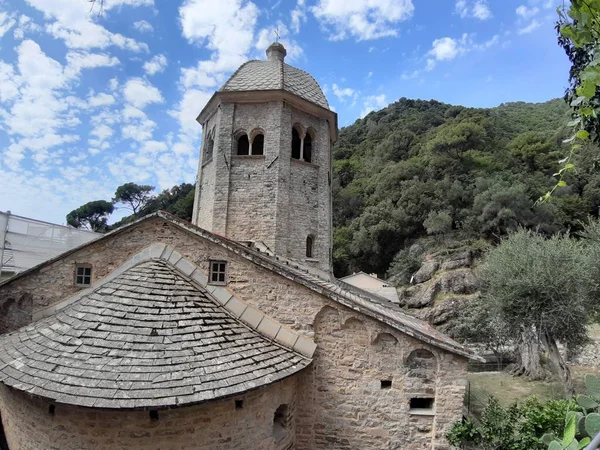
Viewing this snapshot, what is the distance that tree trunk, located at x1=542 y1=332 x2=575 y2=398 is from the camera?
47.2 ft

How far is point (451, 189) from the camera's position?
38.4 m

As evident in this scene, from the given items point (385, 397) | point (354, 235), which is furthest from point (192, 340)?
point (354, 235)

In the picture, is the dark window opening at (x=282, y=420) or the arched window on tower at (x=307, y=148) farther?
the arched window on tower at (x=307, y=148)

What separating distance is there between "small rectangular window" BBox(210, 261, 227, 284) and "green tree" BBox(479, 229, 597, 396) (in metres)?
12.6

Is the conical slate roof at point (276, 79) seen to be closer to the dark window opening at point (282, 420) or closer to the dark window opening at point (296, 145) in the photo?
the dark window opening at point (296, 145)

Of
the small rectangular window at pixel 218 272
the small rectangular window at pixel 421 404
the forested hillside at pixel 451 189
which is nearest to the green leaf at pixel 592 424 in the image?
the small rectangular window at pixel 421 404

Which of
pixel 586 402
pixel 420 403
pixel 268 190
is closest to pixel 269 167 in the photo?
pixel 268 190

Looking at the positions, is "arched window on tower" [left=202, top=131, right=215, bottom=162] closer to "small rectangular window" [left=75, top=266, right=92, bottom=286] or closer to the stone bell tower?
the stone bell tower

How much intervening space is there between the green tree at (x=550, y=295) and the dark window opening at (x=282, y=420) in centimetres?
1214

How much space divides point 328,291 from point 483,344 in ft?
65.9

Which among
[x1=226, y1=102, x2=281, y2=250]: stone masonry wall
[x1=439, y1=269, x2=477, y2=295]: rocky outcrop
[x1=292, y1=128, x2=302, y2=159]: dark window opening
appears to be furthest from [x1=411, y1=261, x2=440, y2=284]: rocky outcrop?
[x1=226, y1=102, x2=281, y2=250]: stone masonry wall

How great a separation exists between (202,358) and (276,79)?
31.9 feet

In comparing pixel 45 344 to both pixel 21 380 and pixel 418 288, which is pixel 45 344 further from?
pixel 418 288

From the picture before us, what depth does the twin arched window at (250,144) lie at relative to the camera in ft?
39.8
